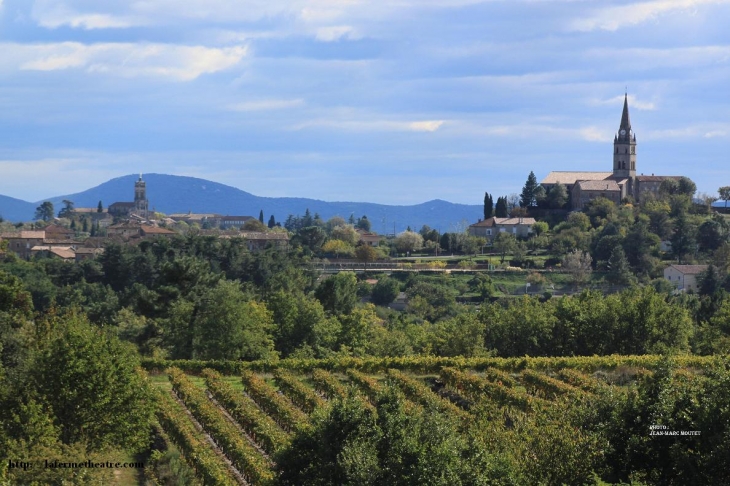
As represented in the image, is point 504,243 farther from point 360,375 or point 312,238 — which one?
point 360,375

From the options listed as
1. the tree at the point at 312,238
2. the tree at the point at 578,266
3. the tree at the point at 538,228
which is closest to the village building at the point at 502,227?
the tree at the point at 538,228

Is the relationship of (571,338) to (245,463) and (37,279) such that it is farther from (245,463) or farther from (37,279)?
(37,279)

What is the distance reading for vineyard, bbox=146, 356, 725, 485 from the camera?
2097 cm

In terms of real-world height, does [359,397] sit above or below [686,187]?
below

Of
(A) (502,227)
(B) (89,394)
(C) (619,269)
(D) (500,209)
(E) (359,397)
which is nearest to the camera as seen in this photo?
(E) (359,397)

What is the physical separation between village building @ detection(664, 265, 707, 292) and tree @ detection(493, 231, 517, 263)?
Answer: 1588 cm

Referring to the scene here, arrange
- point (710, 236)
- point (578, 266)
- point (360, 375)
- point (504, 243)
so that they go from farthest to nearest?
point (504, 243)
point (710, 236)
point (578, 266)
point (360, 375)

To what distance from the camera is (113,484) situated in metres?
22.6

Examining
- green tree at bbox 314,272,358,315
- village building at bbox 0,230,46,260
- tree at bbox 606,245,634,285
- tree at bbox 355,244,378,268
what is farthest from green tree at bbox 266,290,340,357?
village building at bbox 0,230,46,260

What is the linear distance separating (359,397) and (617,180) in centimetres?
9970

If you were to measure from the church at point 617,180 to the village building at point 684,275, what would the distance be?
78.7 ft

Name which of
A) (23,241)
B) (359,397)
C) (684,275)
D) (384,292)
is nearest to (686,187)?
(684,275)

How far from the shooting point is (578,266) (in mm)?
90375

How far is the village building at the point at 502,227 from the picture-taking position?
108000mm
